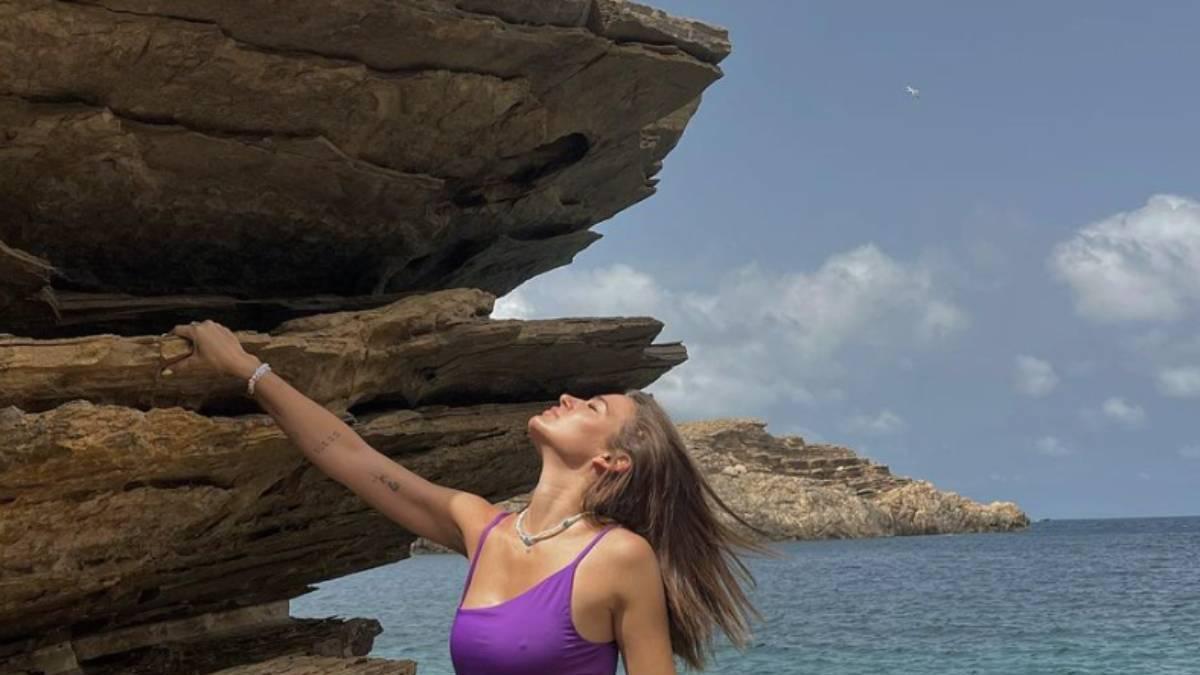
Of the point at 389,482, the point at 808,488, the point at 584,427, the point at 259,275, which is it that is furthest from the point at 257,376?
the point at 808,488

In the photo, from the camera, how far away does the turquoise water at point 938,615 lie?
1394 inches

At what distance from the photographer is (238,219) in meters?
11.1

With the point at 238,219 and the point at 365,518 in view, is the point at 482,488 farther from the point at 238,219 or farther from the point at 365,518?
the point at 238,219

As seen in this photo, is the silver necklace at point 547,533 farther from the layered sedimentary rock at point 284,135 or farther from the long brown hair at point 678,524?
the layered sedimentary rock at point 284,135

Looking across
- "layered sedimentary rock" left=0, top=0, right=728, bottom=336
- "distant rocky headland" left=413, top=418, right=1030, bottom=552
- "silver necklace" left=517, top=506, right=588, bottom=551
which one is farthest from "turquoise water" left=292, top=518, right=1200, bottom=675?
"distant rocky headland" left=413, top=418, right=1030, bottom=552

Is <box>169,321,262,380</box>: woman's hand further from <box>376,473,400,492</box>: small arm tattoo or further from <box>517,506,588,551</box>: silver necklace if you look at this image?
<box>517,506,588,551</box>: silver necklace

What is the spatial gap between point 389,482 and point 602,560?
1817 mm

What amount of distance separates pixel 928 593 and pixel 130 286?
56315mm

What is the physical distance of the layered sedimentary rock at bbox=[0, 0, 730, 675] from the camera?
28.0ft

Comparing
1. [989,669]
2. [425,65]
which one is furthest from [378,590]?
[425,65]

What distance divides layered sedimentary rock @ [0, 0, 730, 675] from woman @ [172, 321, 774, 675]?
11.5 feet

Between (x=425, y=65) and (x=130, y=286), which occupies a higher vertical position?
(x=425, y=65)

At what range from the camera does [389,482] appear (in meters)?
6.51

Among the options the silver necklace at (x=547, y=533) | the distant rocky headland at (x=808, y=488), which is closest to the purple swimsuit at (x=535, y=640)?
the silver necklace at (x=547, y=533)
